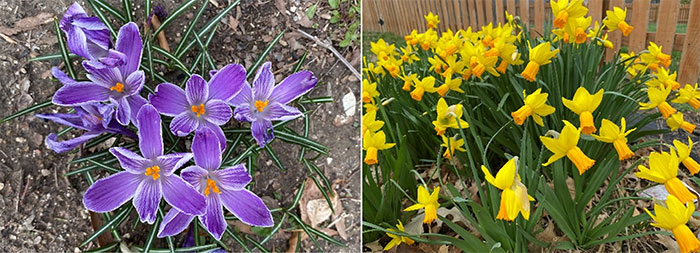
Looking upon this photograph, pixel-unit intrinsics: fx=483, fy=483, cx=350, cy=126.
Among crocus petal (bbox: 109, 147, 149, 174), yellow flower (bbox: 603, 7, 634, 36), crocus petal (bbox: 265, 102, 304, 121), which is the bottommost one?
yellow flower (bbox: 603, 7, 634, 36)

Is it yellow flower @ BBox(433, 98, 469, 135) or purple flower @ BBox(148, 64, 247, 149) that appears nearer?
purple flower @ BBox(148, 64, 247, 149)

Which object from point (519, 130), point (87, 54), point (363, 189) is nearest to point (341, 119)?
Result: point (363, 189)

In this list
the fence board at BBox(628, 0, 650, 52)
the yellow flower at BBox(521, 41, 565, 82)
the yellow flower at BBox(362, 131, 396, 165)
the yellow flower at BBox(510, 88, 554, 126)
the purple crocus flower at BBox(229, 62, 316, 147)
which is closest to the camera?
the purple crocus flower at BBox(229, 62, 316, 147)

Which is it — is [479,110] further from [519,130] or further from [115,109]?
[115,109]

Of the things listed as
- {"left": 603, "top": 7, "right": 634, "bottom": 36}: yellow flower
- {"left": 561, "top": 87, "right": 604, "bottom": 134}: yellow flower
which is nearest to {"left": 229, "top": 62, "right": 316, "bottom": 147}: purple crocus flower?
{"left": 561, "top": 87, "right": 604, "bottom": 134}: yellow flower

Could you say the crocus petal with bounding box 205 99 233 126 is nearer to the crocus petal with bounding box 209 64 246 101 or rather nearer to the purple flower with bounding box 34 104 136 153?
the crocus petal with bounding box 209 64 246 101

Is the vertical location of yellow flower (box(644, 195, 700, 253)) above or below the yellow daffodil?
below

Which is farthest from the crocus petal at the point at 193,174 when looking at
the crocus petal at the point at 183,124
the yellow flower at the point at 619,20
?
the yellow flower at the point at 619,20
